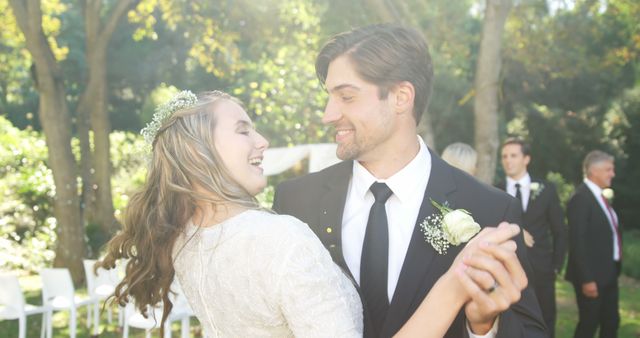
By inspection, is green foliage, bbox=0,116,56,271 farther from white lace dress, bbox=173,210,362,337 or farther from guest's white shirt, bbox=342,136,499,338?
white lace dress, bbox=173,210,362,337

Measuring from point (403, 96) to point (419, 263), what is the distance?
690mm

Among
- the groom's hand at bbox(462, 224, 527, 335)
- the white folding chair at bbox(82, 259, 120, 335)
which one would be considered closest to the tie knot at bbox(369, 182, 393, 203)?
the groom's hand at bbox(462, 224, 527, 335)

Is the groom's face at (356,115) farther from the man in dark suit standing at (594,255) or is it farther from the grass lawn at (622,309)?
the grass lawn at (622,309)

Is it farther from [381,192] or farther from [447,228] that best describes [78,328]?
[447,228]

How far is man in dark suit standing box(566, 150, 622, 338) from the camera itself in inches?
284

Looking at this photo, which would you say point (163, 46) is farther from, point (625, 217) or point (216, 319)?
point (216, 319)

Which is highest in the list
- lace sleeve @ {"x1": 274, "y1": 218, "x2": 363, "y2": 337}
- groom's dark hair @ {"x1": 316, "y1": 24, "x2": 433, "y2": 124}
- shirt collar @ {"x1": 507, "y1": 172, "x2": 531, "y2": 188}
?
groom's dark hair @ {"x1": 316, "y1": 24, "x2": 433, "y2": 124}

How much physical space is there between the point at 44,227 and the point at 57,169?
5.10 m

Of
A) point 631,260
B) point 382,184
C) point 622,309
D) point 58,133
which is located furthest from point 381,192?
point 631,260

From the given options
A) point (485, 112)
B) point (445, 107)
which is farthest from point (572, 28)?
point (445, 107)

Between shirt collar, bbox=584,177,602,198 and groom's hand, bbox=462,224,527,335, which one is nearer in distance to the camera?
groom's hand, bbox=462,224,527,335

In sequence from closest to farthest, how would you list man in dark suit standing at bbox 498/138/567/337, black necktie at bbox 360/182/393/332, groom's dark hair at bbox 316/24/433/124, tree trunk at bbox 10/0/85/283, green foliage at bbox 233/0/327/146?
black necktie at bbox 360/182/393/332 < groom's dark hair at bbox 316/24/433/124 < man in dark suit standing at bbox 498/138/567/337 < tree trunk at bbox 10/0/85/283 < green foliage at bbox 233/0/327/146

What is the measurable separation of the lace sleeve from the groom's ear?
2.81 ft

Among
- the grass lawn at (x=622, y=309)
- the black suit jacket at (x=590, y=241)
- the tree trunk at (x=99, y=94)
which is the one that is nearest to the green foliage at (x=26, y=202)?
the tree trunk at (x=99, y=94)
